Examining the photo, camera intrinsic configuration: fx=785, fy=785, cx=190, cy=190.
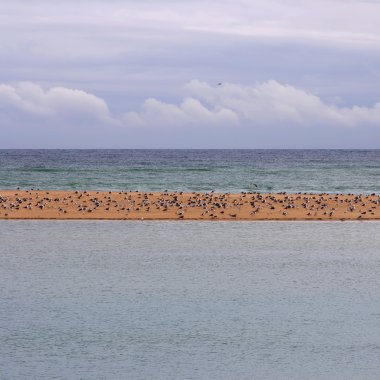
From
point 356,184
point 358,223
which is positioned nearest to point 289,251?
point 358,223

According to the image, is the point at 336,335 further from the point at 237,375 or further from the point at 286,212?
the point at 286,212

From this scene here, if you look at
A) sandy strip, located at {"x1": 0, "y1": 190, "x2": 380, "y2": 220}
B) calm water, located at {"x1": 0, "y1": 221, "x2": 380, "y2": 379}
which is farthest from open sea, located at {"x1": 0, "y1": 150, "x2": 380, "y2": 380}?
sandy strip, located at {"x1": 0, "y1": 190, "x2": 380, "y2": 220}

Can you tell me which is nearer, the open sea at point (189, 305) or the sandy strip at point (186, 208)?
the open sea at point (189, 305)

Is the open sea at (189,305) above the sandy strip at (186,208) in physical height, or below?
below

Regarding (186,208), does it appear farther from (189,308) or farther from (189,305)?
(189,308)

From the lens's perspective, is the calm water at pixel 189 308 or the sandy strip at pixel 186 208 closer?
the calm water at pixel 189 308

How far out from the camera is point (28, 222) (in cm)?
4391

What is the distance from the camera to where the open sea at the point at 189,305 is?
16328 mm

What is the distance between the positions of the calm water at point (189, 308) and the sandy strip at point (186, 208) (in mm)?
10985

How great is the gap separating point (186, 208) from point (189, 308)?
29.4 m

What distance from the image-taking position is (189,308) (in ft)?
68.5

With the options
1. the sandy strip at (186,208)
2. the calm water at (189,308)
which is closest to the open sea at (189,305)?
the calm water at (189,308)

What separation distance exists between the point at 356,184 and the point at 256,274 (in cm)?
6360

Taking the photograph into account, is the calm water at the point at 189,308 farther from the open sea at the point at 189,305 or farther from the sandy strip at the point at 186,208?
the sandy strip at the point at 186,208
